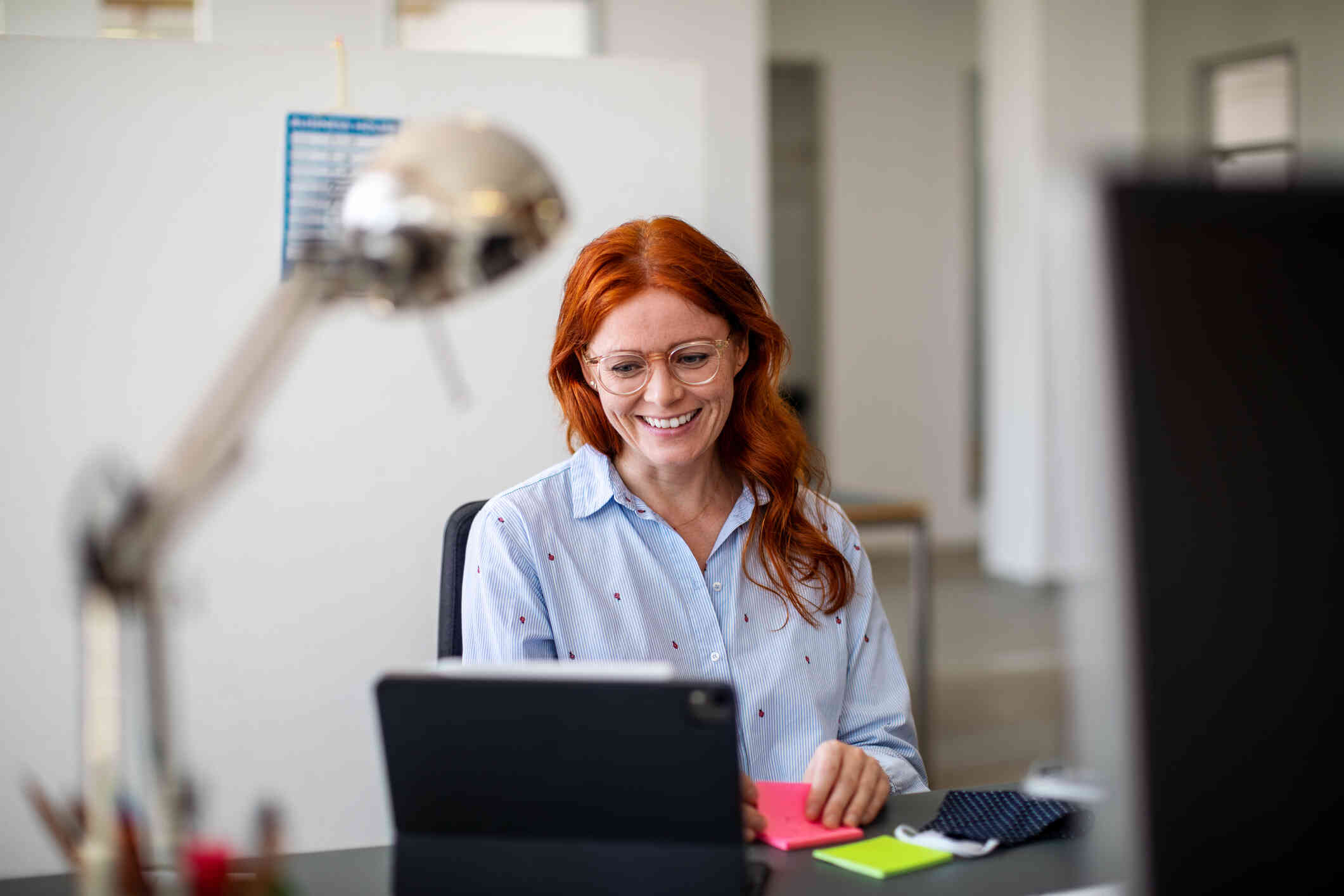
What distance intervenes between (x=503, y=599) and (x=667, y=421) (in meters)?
0.33

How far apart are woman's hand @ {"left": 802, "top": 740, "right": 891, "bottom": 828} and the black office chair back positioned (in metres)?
0.58

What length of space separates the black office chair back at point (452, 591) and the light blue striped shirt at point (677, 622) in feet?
0.16

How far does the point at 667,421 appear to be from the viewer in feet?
5.56

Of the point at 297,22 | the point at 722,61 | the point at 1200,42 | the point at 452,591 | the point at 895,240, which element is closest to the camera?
the point at 452,591

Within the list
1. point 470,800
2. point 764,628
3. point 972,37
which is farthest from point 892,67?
point 470,800

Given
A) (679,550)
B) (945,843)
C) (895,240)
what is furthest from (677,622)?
(895,240)

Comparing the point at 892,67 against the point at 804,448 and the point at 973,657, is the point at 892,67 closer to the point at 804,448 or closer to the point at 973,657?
the point at 973,657

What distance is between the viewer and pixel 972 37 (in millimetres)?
7105

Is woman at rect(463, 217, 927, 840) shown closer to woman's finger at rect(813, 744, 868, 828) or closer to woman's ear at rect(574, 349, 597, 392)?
woman's ear at rect(574, 349, 597, 392)

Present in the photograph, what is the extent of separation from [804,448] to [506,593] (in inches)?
22.8

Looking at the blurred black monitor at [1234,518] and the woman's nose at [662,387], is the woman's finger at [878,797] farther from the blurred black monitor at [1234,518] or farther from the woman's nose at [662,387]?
the blurred black monitor at [1234,518]

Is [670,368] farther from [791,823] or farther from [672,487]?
[791,823]

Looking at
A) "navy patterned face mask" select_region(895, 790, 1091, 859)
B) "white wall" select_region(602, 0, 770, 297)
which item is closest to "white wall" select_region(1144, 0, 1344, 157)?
"white wall" select_region(602, 0, 770, 297)

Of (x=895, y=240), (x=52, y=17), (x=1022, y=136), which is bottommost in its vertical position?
(x=895, y=240)
